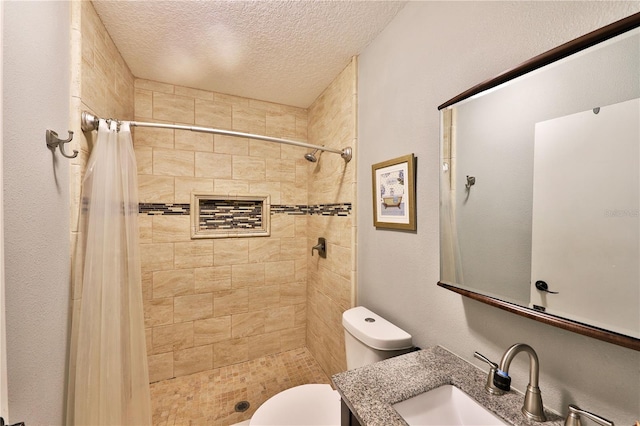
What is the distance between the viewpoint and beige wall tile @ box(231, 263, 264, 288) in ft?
7.08

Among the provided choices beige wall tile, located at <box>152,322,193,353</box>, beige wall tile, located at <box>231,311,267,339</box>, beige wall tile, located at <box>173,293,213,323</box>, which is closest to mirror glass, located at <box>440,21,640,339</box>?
beige wall tile, located at <box>231,311,267,339</box>

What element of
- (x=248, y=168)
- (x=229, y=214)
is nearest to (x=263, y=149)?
(x=248, y=168)

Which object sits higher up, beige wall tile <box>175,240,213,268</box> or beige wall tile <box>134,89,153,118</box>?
beige wall tile <box>134,89,153,118</box>

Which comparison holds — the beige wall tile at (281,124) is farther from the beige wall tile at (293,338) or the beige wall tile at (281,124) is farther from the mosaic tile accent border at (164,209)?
the beige wall tile at (293,338)

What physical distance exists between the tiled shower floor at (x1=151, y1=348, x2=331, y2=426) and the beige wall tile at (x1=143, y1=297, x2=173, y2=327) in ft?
1.57

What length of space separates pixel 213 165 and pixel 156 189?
0.47 m

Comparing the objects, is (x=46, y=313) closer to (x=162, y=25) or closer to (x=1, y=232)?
(x=1, y=232)

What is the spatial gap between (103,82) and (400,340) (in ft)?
6.84

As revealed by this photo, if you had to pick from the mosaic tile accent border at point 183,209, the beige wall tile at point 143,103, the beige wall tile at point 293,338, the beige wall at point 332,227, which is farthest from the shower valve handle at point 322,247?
the beige wall tile at point 143,103

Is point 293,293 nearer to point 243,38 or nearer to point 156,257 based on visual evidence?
point 156,257

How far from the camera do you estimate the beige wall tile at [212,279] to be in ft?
6.70

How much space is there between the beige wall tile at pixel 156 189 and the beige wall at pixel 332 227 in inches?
46.9

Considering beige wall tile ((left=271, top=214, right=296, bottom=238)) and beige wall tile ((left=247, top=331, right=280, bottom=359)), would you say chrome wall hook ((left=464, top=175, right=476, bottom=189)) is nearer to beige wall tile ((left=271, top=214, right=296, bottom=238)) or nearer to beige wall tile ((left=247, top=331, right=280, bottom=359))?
beige wall tile ((left=271, top=214, right=296, bottom=238))

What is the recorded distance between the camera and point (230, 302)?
7.03 ft
